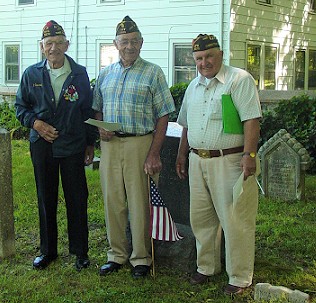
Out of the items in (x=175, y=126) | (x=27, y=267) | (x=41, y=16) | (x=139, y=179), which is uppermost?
(x=41, y=16)

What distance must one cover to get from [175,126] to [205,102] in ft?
5.21

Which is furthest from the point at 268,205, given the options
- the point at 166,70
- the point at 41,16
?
the point at 41,16

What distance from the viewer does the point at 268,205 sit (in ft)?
24.0

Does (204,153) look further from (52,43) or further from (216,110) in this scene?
(52,43)

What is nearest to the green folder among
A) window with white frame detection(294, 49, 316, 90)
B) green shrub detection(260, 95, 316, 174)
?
green shrub detection(260, 95, 316, 174)

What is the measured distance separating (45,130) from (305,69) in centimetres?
1187

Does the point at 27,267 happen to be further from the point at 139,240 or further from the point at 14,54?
the point at 14,54

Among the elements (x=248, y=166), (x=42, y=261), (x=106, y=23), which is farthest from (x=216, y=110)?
(x=106, y=23)

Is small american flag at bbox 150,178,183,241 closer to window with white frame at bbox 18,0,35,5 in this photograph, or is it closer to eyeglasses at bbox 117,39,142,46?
eyeglasses at bbox 117,39,142,46

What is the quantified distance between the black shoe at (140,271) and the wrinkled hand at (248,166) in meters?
1.29

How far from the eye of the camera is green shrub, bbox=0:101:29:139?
12.9m

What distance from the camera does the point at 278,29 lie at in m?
13.9

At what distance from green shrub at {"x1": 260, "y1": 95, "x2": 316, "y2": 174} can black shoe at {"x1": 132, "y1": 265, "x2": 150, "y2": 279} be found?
5132mm

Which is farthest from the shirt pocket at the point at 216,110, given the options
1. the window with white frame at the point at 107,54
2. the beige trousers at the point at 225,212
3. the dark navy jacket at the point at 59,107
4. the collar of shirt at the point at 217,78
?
the window with white frame at the point at 107,54
